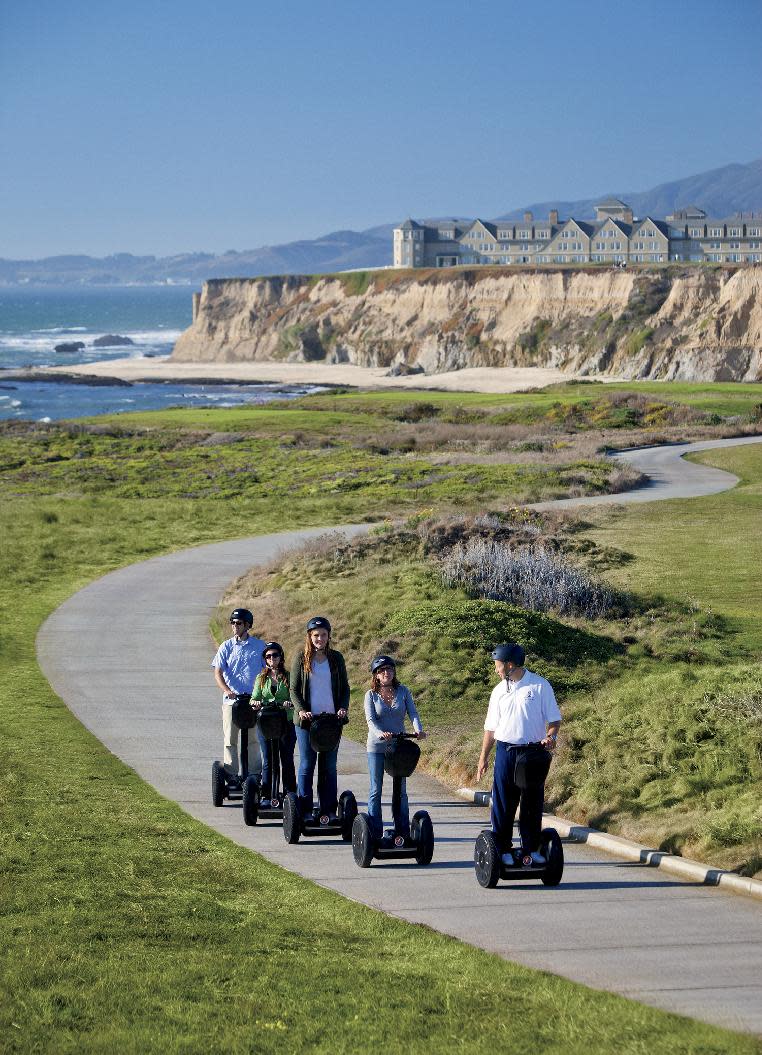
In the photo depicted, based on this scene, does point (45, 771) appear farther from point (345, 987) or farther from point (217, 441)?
point (217, 441)

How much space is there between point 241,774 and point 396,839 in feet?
9.07

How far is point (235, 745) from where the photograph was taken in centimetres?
1437

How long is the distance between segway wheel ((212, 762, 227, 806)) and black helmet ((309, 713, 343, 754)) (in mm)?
→ 2549

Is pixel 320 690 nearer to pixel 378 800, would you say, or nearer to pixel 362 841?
pixel 378 800

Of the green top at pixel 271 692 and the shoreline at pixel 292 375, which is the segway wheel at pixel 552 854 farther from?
the shoreline at pixel 292 375

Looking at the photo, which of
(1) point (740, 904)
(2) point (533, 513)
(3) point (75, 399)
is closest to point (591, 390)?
(3) point (75, 399)

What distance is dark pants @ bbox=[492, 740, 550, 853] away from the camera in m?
11.4

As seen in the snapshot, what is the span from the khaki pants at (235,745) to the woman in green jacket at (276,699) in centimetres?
47

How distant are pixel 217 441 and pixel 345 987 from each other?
63.2m

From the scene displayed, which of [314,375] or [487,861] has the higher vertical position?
[314,375]

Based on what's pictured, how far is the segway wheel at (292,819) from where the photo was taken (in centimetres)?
1304

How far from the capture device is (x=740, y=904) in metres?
11.4

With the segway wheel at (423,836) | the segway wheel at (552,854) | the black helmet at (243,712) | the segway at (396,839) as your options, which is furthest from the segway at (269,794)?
the segway wheel at (552,854)

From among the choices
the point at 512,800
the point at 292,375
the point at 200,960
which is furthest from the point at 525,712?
the point at 292,375
